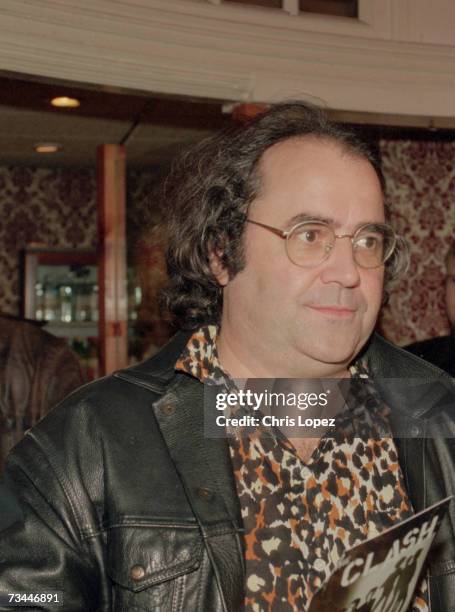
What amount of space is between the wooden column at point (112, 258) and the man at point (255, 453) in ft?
6.84

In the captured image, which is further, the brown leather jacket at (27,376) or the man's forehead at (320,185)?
the brown leather jacket at (27,376)

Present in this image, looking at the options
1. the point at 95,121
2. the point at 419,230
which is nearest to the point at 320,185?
the point at 419,230

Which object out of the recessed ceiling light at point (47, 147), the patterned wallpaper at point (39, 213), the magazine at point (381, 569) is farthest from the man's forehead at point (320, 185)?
the patterned wallpaper at point (39, 213)

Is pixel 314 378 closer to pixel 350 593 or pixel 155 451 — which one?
pixel 155 451

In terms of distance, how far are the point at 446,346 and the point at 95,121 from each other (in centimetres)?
266

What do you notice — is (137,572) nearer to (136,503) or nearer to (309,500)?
(136,503)

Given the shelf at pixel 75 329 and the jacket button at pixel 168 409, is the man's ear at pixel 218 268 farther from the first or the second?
the shelf at pixel 75 329

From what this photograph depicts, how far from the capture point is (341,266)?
40.3 inches

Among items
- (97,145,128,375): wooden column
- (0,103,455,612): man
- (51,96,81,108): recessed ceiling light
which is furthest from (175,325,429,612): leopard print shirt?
(51,96,81,108): recessed ceiling light

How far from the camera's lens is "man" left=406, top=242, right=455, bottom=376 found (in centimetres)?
234

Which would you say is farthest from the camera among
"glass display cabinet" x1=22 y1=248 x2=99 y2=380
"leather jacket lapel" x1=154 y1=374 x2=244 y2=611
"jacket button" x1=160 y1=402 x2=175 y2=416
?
"glass display cabinet" x1=22 y1=248 x2=99 y2=380

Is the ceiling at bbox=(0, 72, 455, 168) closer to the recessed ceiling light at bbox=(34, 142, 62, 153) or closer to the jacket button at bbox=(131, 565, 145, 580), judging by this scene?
the recessed ceiling light at bbox=(34, 142, 62, 153)

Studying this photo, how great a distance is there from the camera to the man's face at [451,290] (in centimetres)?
257

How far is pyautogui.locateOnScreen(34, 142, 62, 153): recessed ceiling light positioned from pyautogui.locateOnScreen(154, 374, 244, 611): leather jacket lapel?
14.3 feet
